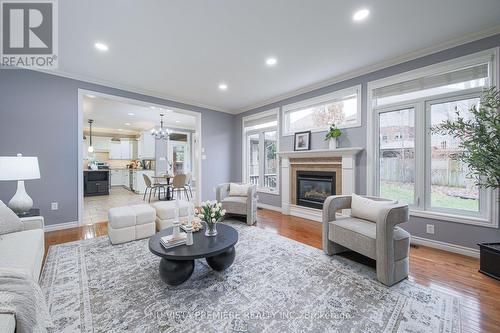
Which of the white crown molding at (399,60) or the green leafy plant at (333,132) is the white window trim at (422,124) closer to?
the white crown molding at (399,60)

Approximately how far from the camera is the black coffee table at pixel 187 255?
1.82m

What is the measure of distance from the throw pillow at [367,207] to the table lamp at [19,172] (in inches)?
157

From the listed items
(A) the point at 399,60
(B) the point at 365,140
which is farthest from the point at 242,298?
(A) the point at 399,60

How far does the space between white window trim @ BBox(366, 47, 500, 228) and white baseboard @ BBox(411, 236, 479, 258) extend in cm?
33

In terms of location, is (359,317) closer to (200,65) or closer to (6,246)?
(6,246)

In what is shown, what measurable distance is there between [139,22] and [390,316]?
368cm

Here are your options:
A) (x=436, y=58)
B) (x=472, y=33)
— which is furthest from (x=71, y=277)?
(x=472, y=33)

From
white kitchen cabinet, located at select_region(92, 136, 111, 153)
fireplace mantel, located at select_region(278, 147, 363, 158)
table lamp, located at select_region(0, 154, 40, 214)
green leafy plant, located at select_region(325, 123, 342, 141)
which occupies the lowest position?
table lamp, located at select_region(0, 154, 40, 214)

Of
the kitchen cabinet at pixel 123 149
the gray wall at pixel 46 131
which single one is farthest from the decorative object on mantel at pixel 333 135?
the kitchen cabinet at pixel 123 149

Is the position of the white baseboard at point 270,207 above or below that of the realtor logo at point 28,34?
below

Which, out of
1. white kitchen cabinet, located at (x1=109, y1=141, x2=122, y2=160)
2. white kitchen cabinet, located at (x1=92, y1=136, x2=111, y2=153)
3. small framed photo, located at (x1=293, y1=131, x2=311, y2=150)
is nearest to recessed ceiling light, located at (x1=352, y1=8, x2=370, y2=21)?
small framed photo, located at (x1=293, y1=131, x2=311, y2=150)

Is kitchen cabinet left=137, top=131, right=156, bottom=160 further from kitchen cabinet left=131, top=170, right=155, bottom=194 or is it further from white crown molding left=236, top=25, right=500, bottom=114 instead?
white crown molding left=236, top=25, right=500, bottom=114

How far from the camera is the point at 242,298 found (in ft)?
5.82

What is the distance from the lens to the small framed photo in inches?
171
